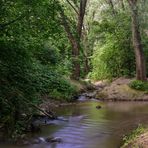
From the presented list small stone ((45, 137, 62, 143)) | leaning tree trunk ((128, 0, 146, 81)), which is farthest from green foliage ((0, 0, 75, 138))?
leaning tree trunk ((128, 0, 146, 81))

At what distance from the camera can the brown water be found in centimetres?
1107

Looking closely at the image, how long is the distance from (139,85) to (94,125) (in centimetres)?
929

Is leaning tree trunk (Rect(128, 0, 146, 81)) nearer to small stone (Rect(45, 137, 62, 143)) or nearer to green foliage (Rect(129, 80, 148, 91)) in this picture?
green foliage (Rect(129, 80, 148, 91))

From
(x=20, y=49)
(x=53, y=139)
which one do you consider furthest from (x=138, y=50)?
(x=53, y=139)

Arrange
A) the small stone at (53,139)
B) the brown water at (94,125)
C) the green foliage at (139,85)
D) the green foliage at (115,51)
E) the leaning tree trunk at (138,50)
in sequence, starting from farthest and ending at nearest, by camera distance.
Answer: the green foliage at (115,51) < the leaning tree trunk at (138,50) < the green foliage at (139,85) < the small stone at (53,139) < the brown water at (94,125)

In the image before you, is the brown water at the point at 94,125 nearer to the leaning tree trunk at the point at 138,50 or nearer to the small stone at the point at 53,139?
the small stone at the point at 53,139

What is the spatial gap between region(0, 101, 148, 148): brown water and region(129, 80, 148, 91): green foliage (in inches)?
112

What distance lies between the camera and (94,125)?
13.8 m

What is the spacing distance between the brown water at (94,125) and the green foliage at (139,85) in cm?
285

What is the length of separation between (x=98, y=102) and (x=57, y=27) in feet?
30.5

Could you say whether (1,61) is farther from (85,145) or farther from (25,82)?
(85,145)

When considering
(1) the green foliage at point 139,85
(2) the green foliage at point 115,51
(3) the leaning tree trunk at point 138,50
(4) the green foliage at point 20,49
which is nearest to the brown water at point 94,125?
(4) the green foliage at point 20,49

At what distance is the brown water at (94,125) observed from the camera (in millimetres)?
11070

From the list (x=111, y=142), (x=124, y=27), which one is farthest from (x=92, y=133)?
(x=124, y=27)
